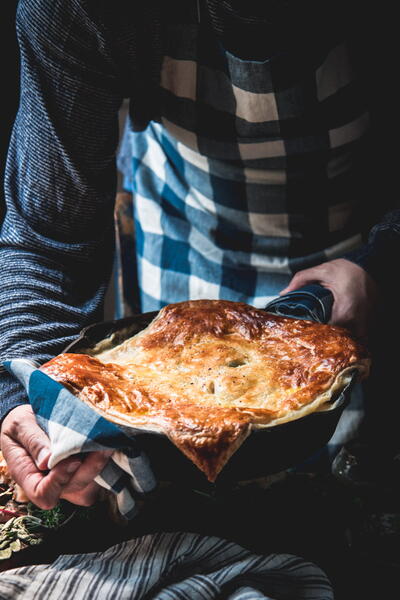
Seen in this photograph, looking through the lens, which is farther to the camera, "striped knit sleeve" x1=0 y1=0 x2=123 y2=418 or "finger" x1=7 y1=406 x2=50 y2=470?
"striped knit sleeve" x1=0 y1=0 x2=123 y2=418

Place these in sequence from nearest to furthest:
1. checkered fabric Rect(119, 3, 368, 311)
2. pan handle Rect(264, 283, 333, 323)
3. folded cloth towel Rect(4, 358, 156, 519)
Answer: folded cloth towel Rect(4, 358, 156, 519)
pan handle Rect(264, 283, 333, 323)
checkered fabric Rect(119, 3, 368, 311)

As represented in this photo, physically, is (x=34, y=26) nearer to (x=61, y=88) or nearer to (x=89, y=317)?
(x=61, y=88)

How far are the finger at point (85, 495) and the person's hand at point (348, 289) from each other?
480 millimetres

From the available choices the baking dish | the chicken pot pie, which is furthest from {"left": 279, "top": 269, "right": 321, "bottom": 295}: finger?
the baking dish

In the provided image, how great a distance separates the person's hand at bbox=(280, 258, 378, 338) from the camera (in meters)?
1.06

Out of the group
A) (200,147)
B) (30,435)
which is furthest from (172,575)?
(200,147)

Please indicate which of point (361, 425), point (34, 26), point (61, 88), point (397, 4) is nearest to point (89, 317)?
point (61, 88)

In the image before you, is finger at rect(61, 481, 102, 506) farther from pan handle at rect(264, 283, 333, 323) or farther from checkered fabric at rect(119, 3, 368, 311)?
checkered fabric at rect(119, 3, 368, 311)

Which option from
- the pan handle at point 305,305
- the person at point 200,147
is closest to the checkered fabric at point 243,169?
the person at point 200,147

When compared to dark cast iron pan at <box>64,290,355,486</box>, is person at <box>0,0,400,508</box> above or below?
above

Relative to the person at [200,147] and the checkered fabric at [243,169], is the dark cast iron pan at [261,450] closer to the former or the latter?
the person at [200,147]

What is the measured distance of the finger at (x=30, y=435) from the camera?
2.61 feet

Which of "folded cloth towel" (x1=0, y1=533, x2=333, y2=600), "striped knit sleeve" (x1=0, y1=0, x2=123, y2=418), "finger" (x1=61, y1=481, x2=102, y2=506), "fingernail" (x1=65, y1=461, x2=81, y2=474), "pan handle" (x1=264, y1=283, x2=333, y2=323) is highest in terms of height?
"striped knit sleeve" (x1=0, y1=0, x2=123, y2=418)

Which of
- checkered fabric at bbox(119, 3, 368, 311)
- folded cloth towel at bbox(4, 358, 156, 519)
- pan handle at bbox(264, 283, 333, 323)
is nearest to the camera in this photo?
folded cloth towel at bbox(4, 358, 156, 519)
